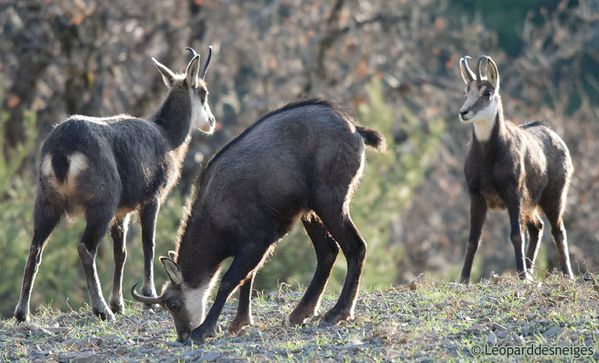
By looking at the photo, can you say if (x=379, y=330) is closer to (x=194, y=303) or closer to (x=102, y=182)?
(x=194, y=303)

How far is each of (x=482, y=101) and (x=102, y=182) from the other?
13.2 ft

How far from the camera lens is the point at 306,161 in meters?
8.31

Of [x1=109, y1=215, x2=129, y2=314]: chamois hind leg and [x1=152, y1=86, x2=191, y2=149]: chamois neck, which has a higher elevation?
[x1=152, y1=86, x2=191, y2=149]: chamois neck

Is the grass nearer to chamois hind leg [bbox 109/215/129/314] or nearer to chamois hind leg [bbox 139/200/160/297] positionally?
chamois hind leg [bbox 109/215/129/314]

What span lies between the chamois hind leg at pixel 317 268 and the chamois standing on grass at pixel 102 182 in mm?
1717

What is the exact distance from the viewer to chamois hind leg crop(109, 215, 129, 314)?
10.1 meters

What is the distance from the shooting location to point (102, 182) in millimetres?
9195

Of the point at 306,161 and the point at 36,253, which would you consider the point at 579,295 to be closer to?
the point at 306,161

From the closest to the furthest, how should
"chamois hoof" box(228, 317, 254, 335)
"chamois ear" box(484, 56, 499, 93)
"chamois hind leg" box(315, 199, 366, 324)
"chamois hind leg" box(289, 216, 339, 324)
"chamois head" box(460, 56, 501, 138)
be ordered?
"chamois hind leg" box(315, 199, 366, 324) < "chamois hoof" box(228, 317, 254, 335) < "chamois hind leg" box(289, 216, 339, 324) < "chamois head" box(460, 56, 501, 138) < "chamois ear" box(484, 56, 499, 93)

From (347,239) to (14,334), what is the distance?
266cm

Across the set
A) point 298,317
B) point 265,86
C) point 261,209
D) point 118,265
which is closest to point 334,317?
point 298,317

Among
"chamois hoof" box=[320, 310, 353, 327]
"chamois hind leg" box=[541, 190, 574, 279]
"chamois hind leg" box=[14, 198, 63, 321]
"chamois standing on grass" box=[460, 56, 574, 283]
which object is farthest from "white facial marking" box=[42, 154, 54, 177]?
"chamois hind leg" box=[541, 190, 574, 279]

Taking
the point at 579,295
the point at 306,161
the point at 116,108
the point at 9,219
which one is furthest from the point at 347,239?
the point at 116,108

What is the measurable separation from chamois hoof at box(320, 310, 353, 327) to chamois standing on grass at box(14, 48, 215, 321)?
2.10 m
